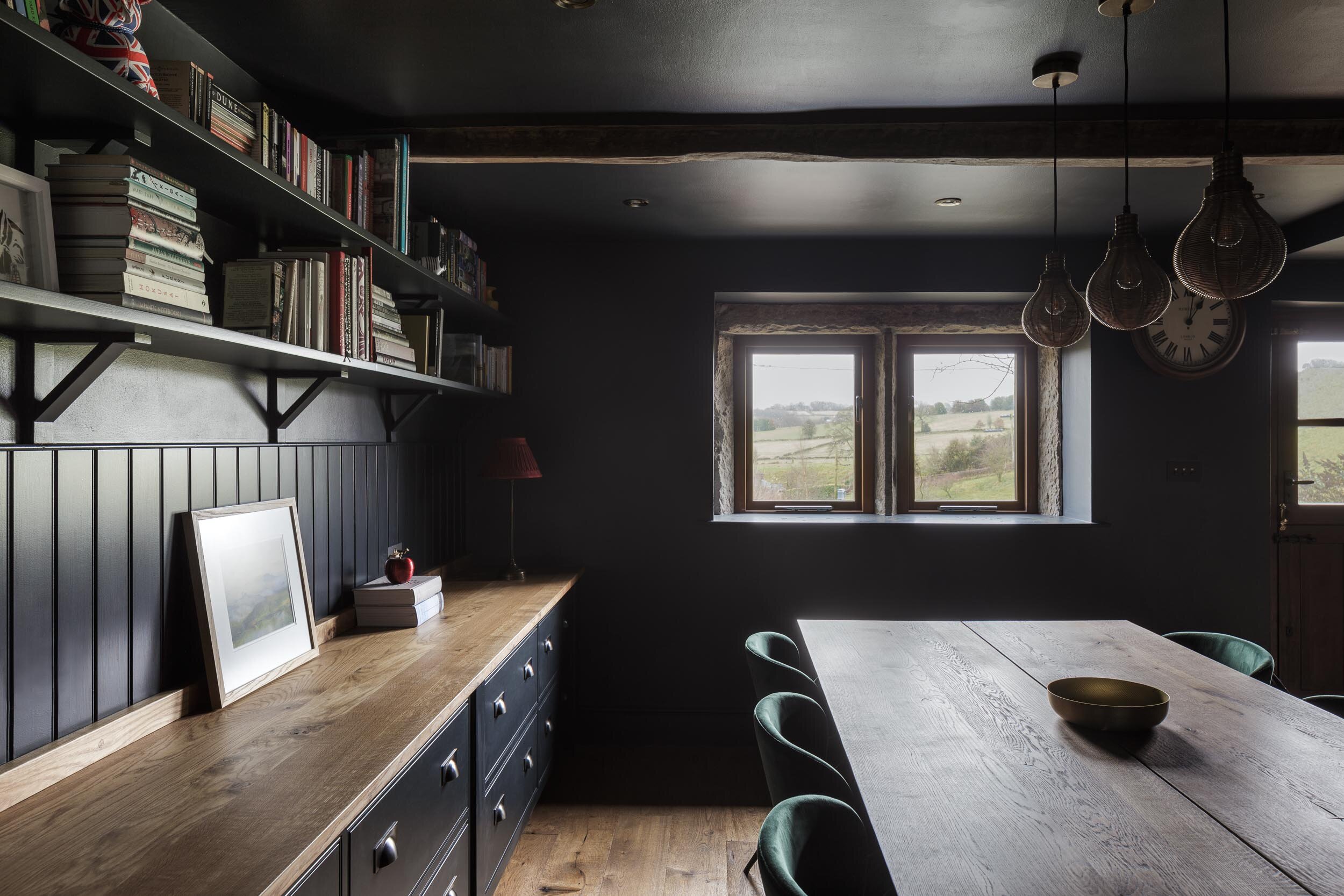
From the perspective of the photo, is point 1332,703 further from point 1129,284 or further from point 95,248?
point 95,248

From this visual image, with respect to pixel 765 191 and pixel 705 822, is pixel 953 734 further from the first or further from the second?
pixel 765 191

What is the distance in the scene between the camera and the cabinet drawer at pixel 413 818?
149 cm

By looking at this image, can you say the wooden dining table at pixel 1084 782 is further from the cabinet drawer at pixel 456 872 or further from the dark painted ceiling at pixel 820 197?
the dark painted ceiling at pixel 820 197

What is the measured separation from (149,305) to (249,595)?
35.1 inches

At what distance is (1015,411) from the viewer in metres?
4.61

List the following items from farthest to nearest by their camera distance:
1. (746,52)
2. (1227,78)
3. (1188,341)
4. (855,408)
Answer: (855,408) < (1188,341) < (746,52) < (1227,78)

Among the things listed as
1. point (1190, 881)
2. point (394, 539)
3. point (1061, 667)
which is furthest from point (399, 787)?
point (1061, 667)

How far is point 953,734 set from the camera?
6.09ft

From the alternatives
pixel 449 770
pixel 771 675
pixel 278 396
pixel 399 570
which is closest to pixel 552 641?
pixel 399 570

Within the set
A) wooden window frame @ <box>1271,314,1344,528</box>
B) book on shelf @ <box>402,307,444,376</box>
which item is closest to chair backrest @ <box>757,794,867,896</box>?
book on shelf @ <box>402,307,444,376</box>

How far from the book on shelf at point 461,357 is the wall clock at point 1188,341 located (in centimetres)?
328

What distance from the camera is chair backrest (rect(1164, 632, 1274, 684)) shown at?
8.57 ft

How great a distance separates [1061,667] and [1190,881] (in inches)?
51.1

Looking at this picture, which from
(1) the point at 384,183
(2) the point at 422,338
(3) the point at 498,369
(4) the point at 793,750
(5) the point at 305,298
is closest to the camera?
(4) the point at 793,750
